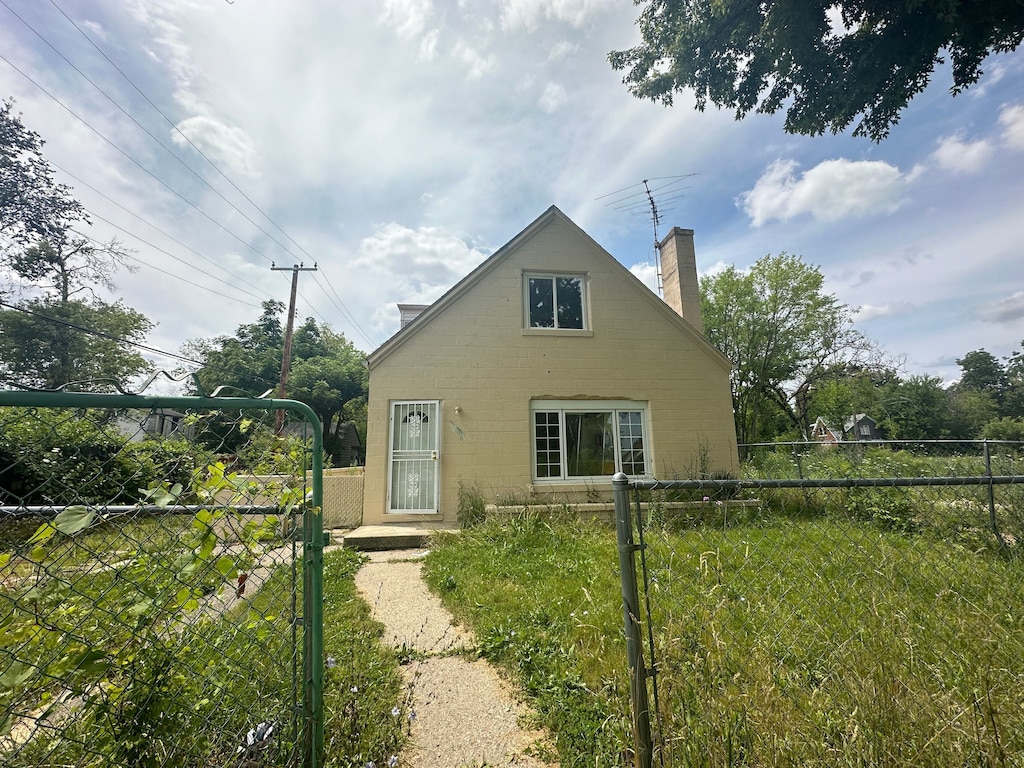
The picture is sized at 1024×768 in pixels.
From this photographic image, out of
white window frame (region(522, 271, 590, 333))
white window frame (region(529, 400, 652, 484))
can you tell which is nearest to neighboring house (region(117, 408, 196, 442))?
white window frame (region(529, 400, 652, 484))

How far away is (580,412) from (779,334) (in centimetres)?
1784

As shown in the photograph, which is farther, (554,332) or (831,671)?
(554,332)

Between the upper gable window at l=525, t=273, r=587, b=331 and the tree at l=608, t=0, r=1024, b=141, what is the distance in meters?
3.73

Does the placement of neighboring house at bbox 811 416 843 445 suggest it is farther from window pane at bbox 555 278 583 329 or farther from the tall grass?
the tall grass

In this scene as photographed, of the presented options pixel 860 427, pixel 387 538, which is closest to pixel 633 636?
pixel 387 538

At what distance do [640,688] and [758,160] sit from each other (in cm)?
1113

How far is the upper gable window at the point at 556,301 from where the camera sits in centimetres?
894

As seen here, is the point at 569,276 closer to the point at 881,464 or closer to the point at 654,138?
the point at 654,138

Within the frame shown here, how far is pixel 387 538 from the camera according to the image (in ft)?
22.1

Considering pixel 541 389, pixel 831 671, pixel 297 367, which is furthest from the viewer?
pixel 297 367

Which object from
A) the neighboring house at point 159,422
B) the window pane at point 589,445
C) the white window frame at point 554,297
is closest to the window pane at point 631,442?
the window pane at point 589,445

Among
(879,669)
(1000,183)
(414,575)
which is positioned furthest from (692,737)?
(1000,183)

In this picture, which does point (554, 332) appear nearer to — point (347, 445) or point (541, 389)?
point (541, 389)

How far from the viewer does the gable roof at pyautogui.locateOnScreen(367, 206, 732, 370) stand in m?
8.18
